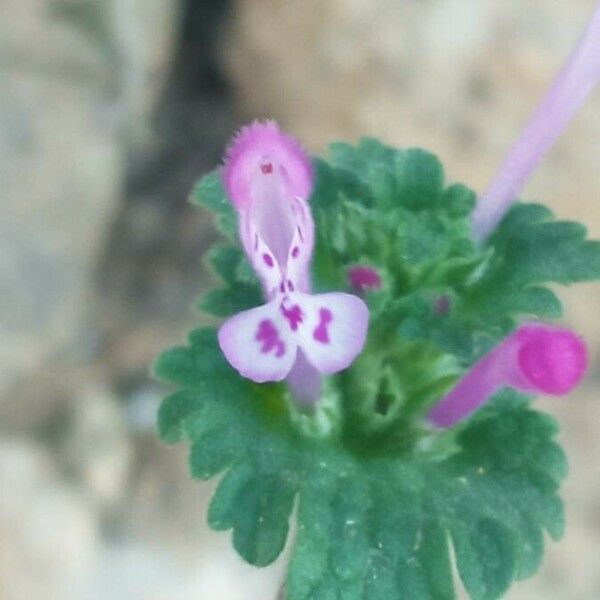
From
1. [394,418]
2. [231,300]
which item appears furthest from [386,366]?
[231,300]

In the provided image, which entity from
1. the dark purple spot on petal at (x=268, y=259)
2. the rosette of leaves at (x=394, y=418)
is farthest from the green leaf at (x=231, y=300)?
the dark purple spot on petal at (x=268, y=259)

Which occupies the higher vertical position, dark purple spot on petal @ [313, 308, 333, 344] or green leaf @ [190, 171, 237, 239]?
green leaf @ [190, 171, 237, 239]

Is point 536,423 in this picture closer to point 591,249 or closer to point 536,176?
point 591,249

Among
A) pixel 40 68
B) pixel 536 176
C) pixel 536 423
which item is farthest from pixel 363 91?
pixel 536 423

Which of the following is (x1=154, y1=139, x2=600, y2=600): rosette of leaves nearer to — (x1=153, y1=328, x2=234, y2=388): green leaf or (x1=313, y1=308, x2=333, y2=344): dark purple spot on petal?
(x1=153, y1=328, x2=234, y2=388): green leaf

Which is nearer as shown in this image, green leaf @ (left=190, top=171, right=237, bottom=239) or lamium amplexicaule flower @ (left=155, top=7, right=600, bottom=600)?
lamium amplexicaule flower @ (left=155, top=7, right=600, bottom=600)

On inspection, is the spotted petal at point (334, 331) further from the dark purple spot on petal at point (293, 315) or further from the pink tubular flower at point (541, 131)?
the pink tubular flower at point (541, 131)

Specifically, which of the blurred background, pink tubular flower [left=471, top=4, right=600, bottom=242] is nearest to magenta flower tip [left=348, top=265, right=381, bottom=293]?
pink tubular flower [left=471, top=4, right=600, bottom=242]
